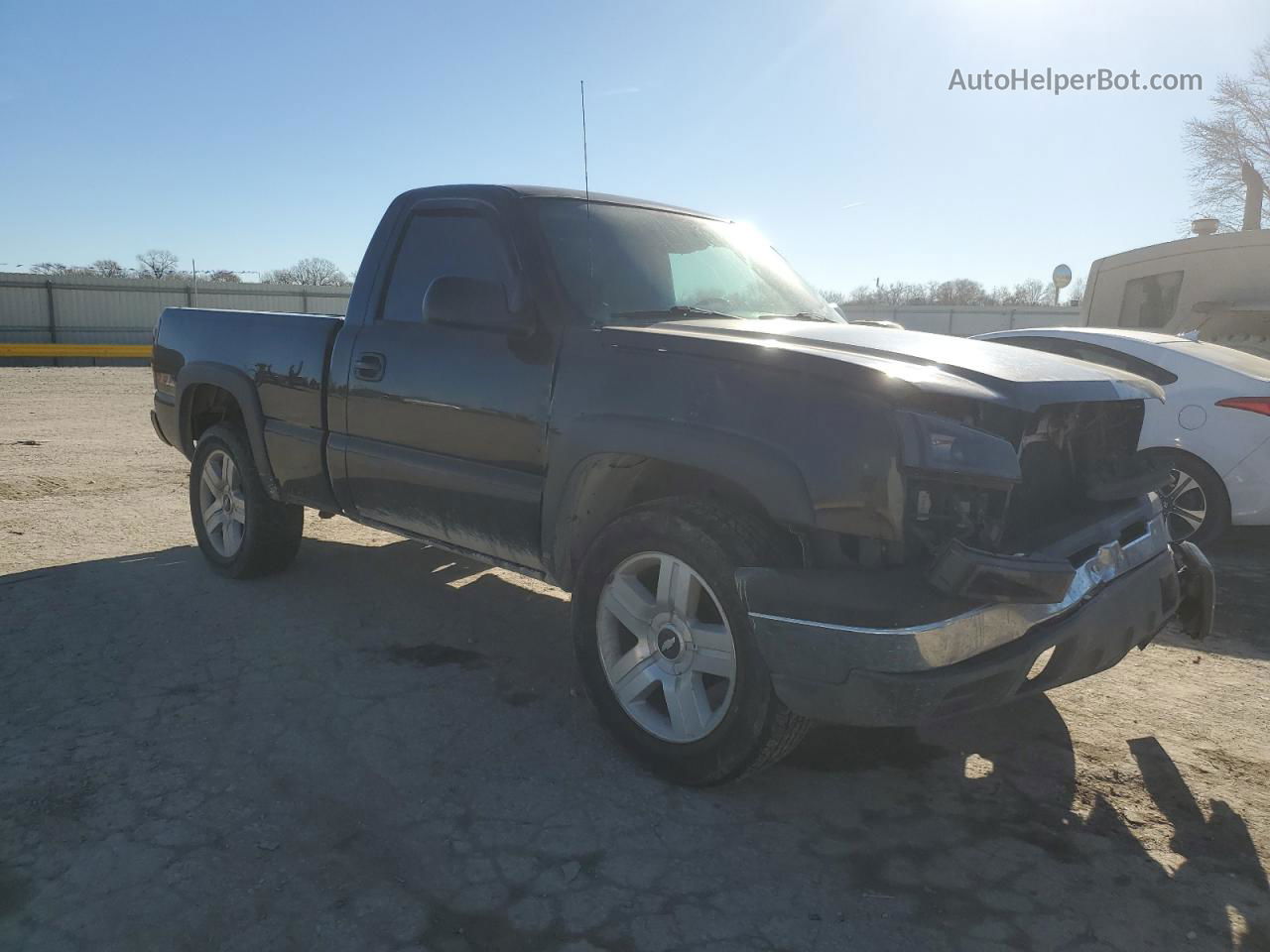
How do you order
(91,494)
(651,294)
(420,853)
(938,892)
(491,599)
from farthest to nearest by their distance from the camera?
1. (91,494)
2. (491,599)
3. (651,294)
4. (420,853)
5. (938,892)

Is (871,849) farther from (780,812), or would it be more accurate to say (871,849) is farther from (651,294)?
(651,294)

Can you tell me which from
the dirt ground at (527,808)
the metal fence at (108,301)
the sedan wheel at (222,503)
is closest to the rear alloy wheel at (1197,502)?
the dirt ground at (527,808)

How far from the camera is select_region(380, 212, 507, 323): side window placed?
3.93 m

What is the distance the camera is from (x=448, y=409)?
3762 millimetres

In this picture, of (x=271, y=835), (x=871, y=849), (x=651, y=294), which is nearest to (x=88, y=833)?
(x=271, y=835)

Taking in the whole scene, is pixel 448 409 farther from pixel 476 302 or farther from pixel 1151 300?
pixel 1151 300

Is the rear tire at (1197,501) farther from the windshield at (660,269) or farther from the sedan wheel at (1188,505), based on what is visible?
the windshield at (660,269)

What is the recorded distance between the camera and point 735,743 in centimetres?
285

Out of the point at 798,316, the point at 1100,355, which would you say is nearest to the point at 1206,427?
the point at 1100,355

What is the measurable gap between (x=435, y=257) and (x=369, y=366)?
564mm

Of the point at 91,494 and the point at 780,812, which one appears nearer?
the point at 780,812

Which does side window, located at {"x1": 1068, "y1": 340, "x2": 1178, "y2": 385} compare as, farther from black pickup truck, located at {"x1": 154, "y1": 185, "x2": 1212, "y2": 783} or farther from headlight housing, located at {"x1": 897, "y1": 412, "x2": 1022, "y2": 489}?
headlight housing, located at {"x1": 897, "y1": 412, "x2": 1022, "y2": 489}

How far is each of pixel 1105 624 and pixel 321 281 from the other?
135 ft

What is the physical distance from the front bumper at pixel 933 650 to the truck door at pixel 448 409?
1208mm
